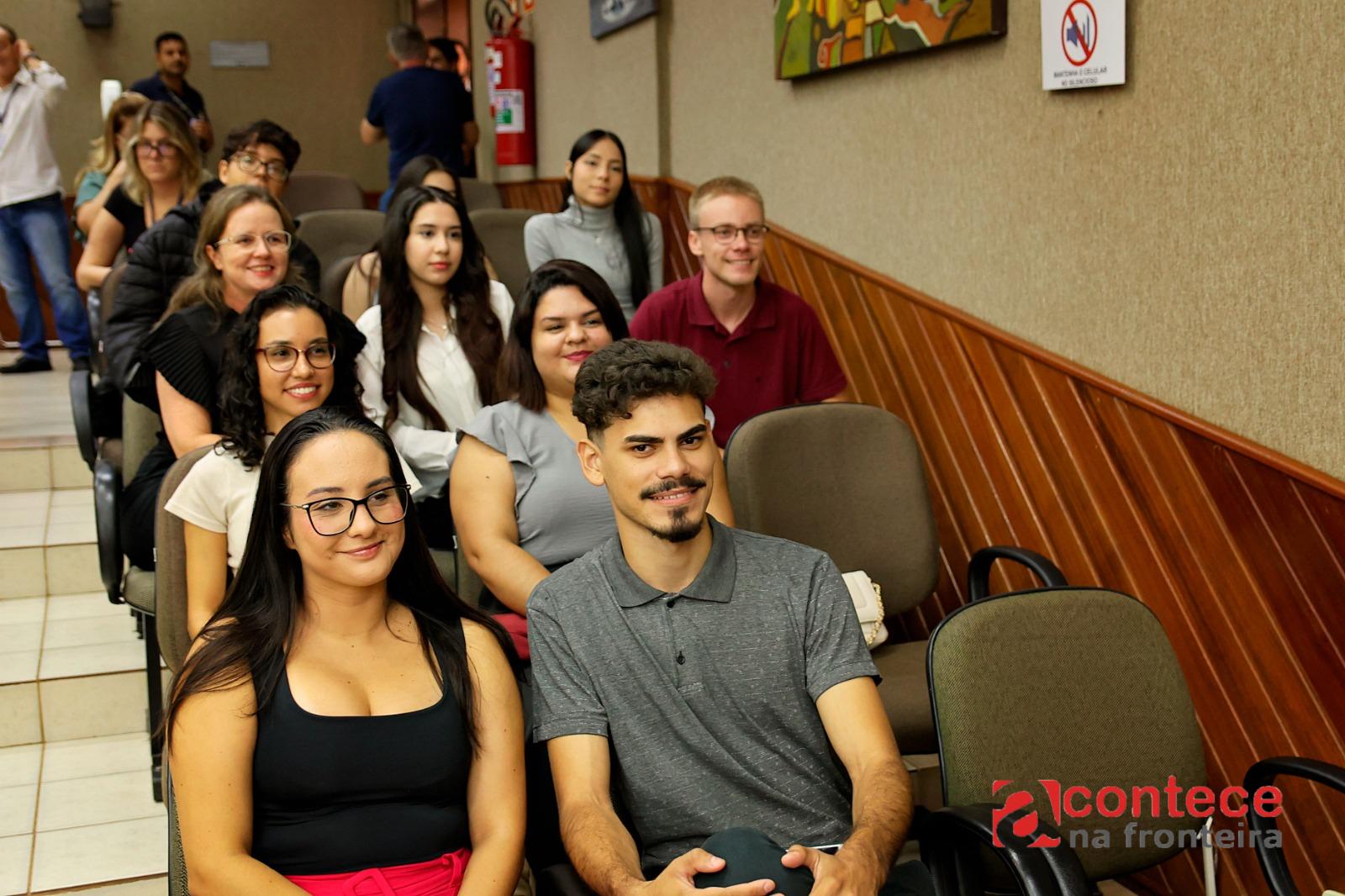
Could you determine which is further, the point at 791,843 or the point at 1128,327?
the point at 1128,327

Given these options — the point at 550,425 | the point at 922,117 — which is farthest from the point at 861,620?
the point at 922,117

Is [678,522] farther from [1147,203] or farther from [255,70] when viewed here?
[255,70]

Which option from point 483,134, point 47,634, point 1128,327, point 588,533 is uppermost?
point 483,134

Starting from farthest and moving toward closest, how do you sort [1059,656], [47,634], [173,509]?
[47,634] → [173,509] → [1059,656]

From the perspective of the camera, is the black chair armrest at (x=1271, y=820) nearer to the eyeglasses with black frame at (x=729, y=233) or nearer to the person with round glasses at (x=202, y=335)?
the eyeglasses with black frame at (x=729, y=233)

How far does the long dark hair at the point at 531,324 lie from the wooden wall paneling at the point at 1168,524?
93 cm

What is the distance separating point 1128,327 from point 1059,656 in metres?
0.87

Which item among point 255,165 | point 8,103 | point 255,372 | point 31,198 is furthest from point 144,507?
point 8,103

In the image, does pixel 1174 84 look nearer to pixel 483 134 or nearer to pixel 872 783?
pixel 872 783

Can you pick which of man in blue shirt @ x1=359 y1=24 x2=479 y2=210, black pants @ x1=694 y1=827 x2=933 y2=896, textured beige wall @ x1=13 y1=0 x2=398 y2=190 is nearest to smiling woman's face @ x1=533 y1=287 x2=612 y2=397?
black pants @ x1=694 y1=827 x2=933 y2=896

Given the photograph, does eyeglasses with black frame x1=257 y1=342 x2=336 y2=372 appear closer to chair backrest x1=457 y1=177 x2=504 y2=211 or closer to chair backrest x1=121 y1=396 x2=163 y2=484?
chair backrest x1=121 y1=396 x2=163 y2=484

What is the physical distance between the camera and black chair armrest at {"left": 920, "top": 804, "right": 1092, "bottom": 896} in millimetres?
1516

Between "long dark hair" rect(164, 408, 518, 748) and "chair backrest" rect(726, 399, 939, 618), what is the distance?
3.04ft

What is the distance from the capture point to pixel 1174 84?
2.35 meters
